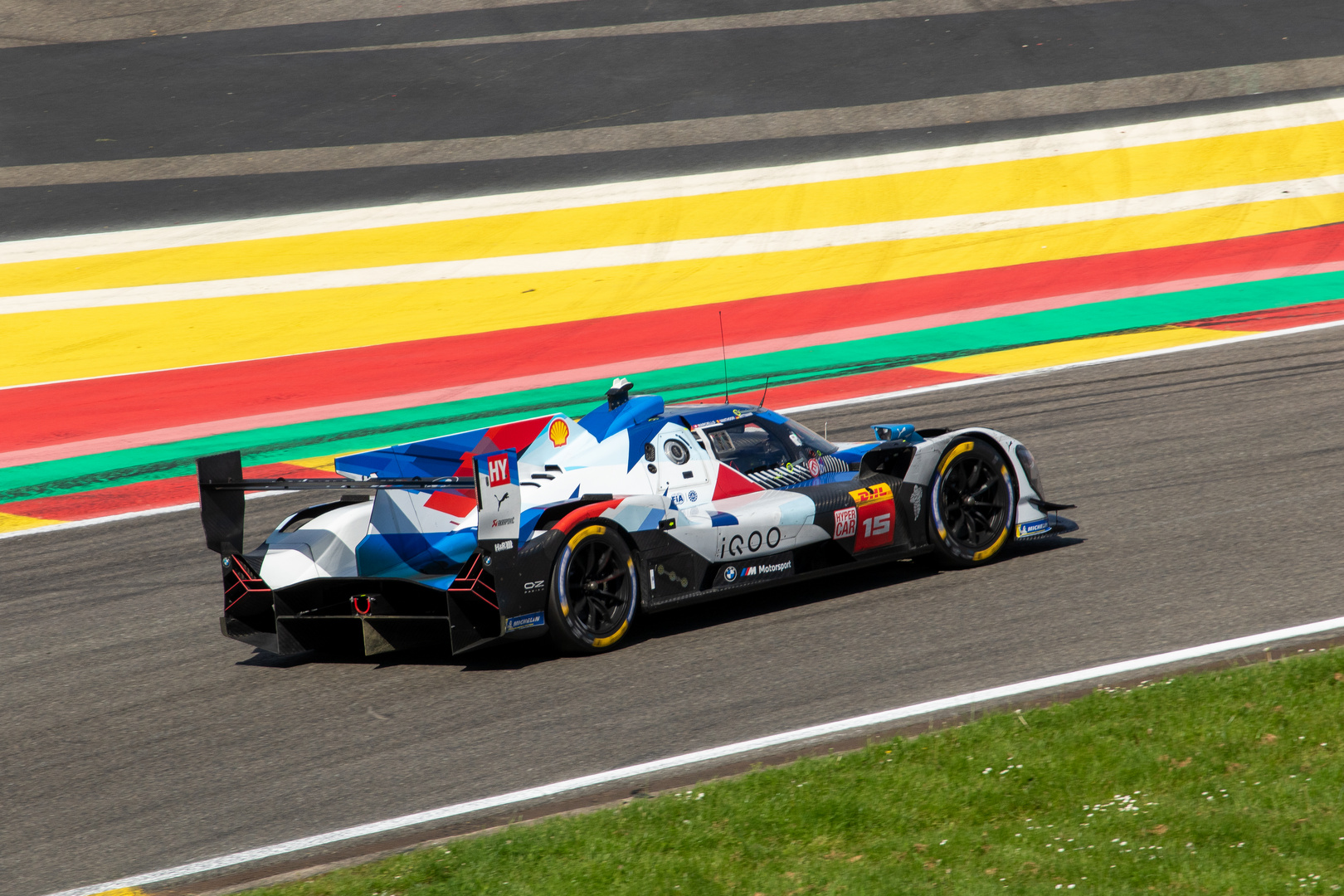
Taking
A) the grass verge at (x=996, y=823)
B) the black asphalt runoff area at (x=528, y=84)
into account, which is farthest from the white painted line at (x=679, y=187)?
the grass verge at (x=996, y=823)

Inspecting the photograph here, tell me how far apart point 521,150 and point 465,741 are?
18.8 metres

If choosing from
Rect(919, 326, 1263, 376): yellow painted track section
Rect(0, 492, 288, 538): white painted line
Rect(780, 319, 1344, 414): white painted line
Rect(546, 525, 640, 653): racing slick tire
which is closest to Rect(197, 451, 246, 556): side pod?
Rect(546, 525, 640, 653): racing slick tire

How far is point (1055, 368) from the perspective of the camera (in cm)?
1520

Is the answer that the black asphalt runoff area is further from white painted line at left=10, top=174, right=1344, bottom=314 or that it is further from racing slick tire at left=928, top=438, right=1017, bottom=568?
racing slick tire at left=928, top=438, right=1017, bottom=568

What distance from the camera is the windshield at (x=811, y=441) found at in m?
9.30

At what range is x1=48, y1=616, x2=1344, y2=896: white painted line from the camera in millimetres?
5836

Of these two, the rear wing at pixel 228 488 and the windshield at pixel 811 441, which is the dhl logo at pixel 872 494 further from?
the rear wing at pixel 228 488

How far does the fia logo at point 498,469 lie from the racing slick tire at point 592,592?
20.9 inches

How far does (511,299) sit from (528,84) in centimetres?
854

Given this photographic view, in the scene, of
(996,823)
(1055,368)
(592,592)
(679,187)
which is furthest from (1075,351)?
(996,823)

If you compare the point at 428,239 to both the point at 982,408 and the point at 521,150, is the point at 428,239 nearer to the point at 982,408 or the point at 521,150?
the point at 521,150

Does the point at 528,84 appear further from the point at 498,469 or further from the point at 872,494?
the point at 498,469

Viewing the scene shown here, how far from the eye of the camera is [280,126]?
25406mm

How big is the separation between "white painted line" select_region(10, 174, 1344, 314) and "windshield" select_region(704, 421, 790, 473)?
1186cm
